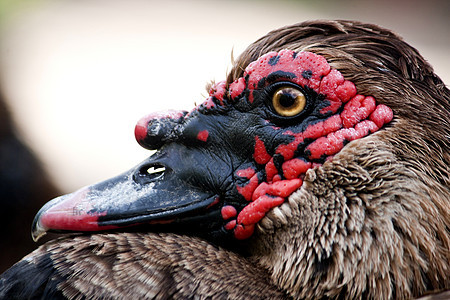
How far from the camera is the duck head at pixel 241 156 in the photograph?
2.88m

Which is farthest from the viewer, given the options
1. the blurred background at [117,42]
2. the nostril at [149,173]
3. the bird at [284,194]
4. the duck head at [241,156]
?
the blurred background at [117,42]

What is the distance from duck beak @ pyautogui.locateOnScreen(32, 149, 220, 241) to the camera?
2.93 metres

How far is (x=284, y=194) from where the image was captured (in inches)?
112

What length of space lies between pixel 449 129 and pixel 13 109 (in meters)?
5.99

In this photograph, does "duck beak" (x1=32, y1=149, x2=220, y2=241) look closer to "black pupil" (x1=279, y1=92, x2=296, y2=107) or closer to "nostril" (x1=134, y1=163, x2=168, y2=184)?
"nostril" (x1=134, y1=163, x2=168, y2=184)

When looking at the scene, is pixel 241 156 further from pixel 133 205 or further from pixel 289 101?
pixel 133 205

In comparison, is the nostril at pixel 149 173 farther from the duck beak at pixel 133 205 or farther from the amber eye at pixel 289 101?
the amber eye at pixel 289 101

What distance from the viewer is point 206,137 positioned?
3.05 meters

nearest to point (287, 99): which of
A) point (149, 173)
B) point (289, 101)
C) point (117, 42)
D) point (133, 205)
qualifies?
point (289, 101)

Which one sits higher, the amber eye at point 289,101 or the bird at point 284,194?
the amber eye at point 289,101

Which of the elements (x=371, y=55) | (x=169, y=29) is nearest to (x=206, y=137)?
(x=371, y=55)

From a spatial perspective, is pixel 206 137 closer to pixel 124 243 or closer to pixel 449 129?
pixel 124 243

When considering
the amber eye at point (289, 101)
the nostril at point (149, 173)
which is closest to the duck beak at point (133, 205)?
the nostril at point (149, 173)

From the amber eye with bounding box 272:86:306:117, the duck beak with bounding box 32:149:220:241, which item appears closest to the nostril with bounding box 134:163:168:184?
the duck beak with bounding box 32:149:220:241
